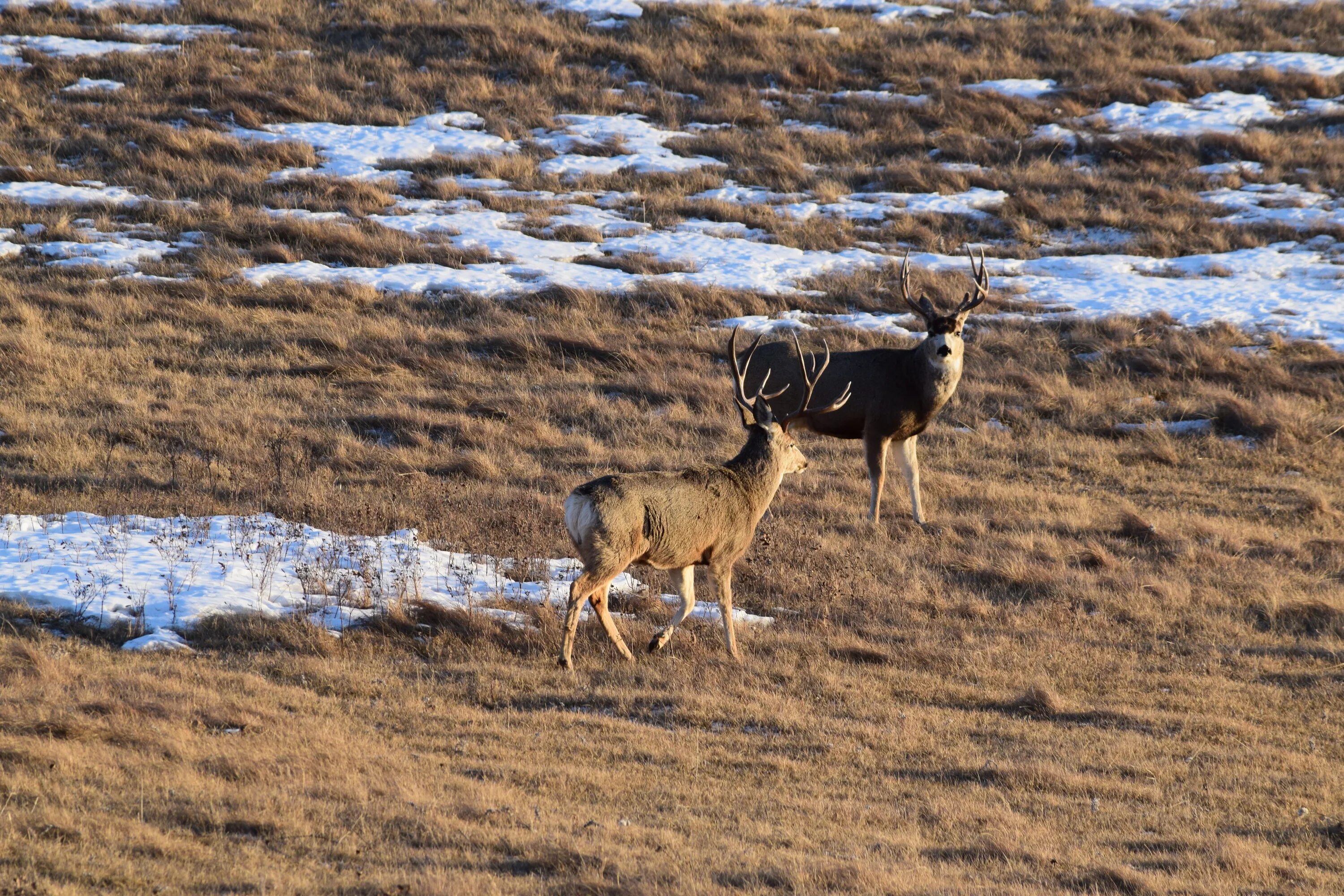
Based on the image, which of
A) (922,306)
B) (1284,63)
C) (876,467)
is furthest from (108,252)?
(1284,63)

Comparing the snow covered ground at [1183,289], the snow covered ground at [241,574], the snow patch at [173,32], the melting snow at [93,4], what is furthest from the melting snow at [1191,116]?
the snow covered ground at [241,574]

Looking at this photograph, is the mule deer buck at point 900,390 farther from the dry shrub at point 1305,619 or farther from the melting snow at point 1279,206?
the melting snow at point 1279,206

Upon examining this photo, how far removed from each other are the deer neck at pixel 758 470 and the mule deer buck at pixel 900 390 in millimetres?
3245

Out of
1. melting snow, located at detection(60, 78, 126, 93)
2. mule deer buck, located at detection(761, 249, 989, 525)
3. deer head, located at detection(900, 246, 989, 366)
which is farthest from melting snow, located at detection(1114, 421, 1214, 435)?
melting snow, located at detection(60, 78, 126, 93)

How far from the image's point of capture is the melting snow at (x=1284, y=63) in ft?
111

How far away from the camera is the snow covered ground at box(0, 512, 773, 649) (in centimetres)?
902

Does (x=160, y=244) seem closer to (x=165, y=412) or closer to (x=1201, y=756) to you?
(x=165, y=412)

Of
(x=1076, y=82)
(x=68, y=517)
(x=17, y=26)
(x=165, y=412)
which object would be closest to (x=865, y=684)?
(x=68, y=517)

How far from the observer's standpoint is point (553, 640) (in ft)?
30.8

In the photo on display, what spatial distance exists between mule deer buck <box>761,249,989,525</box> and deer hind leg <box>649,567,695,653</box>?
168 inches

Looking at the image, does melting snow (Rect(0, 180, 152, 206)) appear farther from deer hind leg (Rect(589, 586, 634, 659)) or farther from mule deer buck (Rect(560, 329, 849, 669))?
deer hind leg (Rect(589, 586, 634, 659))

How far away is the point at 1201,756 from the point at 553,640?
14.2 feet

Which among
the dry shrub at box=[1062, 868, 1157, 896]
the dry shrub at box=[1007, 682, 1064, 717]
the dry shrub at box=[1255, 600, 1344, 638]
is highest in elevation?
the dry shrub at box=[1062, 868, 1157, 896]

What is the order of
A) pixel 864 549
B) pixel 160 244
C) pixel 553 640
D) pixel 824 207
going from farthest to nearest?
pixel 824 207, pixel 160 244, pixel 864 549, pixel 553 640
